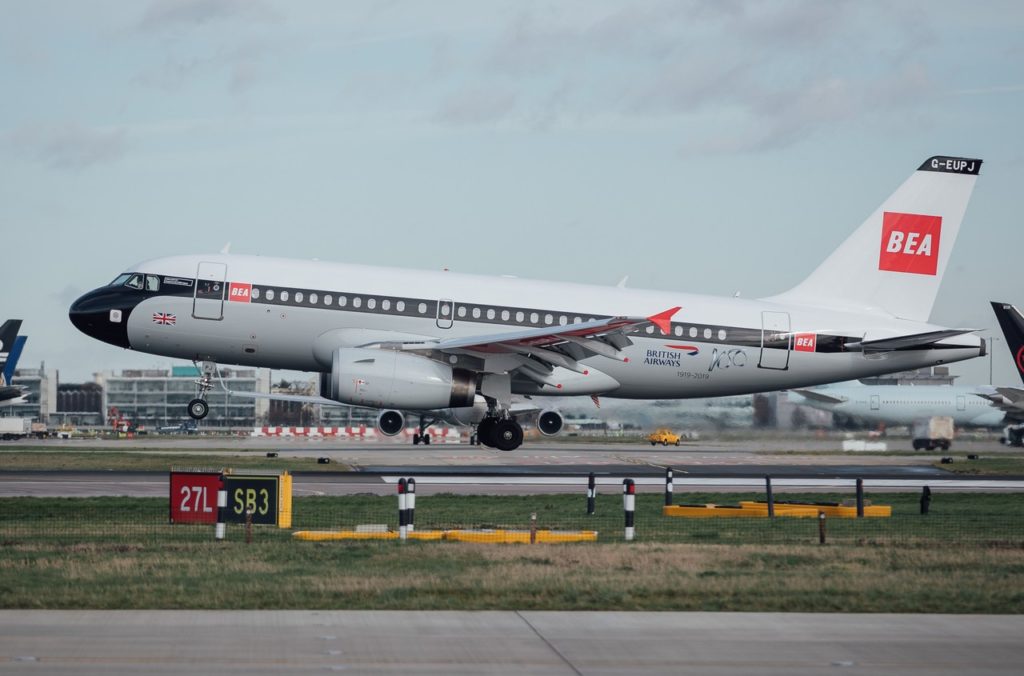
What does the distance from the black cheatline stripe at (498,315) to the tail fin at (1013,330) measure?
9270mm

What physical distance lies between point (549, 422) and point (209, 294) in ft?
65.6

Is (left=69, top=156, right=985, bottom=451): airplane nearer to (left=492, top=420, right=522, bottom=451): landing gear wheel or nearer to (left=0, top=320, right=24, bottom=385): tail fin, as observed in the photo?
(left=492, top=420, right=522, bottom=451): landing gear wheel

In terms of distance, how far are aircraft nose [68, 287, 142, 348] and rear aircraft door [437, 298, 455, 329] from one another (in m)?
8.41

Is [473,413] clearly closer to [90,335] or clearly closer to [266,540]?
[90,335]

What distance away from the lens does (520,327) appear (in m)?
37.6

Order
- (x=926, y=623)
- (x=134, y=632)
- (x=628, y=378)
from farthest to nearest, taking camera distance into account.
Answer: (x=628, y=378), (x=926, y=623), (x=134, y=632)

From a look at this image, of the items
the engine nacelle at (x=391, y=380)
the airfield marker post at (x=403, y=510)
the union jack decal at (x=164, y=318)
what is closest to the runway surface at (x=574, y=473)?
the engine nacelle at (x=391, y=380)

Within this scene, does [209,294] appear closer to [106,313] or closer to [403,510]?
[106,313]

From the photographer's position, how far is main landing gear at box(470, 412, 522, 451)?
3741 centimetres

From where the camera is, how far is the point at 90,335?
37375 mm

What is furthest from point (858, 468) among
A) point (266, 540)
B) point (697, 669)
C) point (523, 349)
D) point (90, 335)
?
point (697, 669)

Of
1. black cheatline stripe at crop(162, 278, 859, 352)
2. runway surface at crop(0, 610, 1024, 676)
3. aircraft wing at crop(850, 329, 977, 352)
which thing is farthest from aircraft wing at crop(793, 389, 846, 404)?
runway surface at crop(0, 610, 1024, 676)

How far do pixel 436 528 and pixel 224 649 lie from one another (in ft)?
35.8

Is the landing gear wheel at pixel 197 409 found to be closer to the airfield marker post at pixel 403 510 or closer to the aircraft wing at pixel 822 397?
the airfield marker post at pixel 403 510
